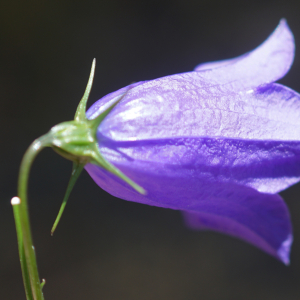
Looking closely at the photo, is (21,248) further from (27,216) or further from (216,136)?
(216,136)

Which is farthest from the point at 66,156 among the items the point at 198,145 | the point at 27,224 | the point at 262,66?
the point at 262,66

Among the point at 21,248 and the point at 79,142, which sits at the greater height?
the point at 79,142

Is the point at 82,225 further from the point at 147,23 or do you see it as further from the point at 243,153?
the point at 243,153

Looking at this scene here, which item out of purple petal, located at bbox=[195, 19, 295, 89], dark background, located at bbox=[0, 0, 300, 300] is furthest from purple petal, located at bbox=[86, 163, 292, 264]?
dark background, located at bbox=[0, 0, 300, 300]

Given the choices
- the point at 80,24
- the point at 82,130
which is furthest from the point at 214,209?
the point at 80,24

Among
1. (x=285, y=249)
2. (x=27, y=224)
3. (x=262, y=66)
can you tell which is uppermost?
(x=262, y=66)

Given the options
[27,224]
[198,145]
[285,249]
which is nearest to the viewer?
[27,224]
